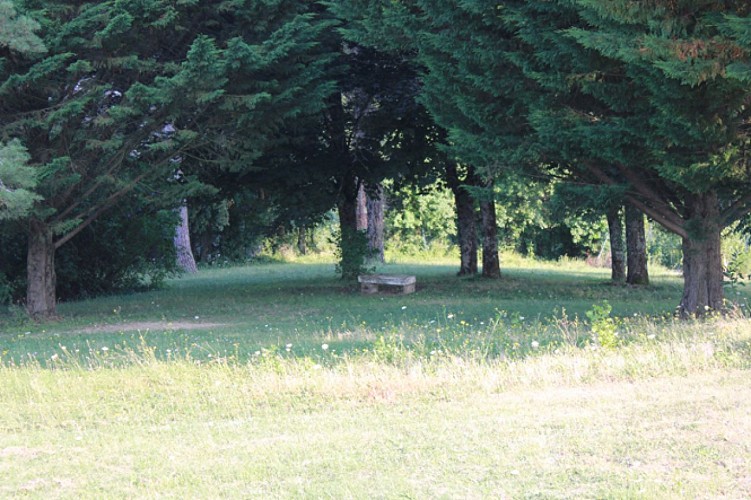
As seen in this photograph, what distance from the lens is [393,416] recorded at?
6469mm

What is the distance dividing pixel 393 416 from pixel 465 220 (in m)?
17.4

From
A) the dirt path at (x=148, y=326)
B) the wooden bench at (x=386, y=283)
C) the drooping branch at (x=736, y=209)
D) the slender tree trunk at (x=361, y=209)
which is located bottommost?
the dirt path at (x=148, y=326)

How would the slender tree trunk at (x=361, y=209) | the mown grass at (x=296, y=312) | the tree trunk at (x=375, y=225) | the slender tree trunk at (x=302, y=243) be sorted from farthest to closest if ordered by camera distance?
the slender tree trunk at (x=302, y=243)
the tree trunk at (x=375, y=225)
the slender tree trunk at (x=361, y=209)
the mown grass at (x=296, y=312)

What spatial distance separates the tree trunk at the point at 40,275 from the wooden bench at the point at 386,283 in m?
6.99

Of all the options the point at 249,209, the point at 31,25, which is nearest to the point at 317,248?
the point at 249,209

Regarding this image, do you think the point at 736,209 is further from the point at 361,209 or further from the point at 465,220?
the point at 361,209

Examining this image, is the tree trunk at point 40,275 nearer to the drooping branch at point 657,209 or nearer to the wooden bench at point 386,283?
the wooden bench at point 386,283

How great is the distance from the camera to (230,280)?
27797mm

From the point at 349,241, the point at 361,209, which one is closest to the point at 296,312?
the point at 349,241

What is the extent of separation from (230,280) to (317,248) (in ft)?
59.6

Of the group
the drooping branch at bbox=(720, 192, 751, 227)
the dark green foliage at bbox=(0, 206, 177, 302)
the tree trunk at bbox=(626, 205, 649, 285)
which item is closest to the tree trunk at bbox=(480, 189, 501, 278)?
the tree trunk at bbox=(626, 205, 649, 285)

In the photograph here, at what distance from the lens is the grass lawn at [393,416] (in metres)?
4.92

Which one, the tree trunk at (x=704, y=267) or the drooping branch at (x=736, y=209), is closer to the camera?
the drooping branch at (x=736, y=209)

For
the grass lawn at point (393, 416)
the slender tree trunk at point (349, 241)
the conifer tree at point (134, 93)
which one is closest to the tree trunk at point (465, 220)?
the slender tree trunk at point (349, 241)
